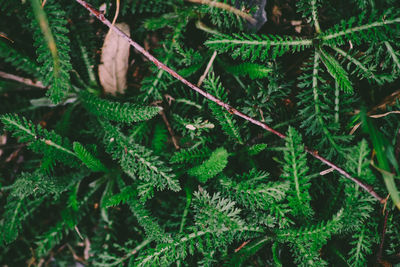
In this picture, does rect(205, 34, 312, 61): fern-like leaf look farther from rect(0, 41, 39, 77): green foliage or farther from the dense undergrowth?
rect(0, 41, 39, 77): green foliage

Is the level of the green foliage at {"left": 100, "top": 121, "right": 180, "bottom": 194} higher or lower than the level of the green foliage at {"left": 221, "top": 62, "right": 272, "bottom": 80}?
lower

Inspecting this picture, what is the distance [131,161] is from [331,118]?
1.21m

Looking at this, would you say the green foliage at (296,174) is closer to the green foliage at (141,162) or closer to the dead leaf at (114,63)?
the green foliage at (141,162)

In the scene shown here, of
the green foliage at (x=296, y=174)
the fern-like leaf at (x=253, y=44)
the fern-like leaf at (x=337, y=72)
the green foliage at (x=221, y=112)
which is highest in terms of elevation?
the fern-like leaf at (x=253, y=44)

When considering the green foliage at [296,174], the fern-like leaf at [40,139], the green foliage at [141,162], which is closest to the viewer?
the green foliage at [296,174]

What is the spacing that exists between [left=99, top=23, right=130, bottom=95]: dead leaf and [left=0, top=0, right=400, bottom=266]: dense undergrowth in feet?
0.21

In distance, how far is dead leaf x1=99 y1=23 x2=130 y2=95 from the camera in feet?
6.59

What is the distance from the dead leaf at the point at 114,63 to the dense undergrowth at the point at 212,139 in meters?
0.07

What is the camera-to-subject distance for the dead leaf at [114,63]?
79.1 inches

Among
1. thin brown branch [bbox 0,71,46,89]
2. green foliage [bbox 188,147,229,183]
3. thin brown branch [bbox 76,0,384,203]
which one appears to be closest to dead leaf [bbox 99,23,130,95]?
thin brown branch [bbox 76,0,384,203]

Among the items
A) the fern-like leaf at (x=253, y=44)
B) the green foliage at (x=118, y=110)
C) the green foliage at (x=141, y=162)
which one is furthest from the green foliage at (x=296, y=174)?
the green foliage at (x=118, y=110)

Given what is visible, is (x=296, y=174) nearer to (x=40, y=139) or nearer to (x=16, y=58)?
(x=40, y=139)

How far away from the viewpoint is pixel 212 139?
76.4 inches

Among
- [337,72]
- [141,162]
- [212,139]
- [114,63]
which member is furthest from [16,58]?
[337,72]
